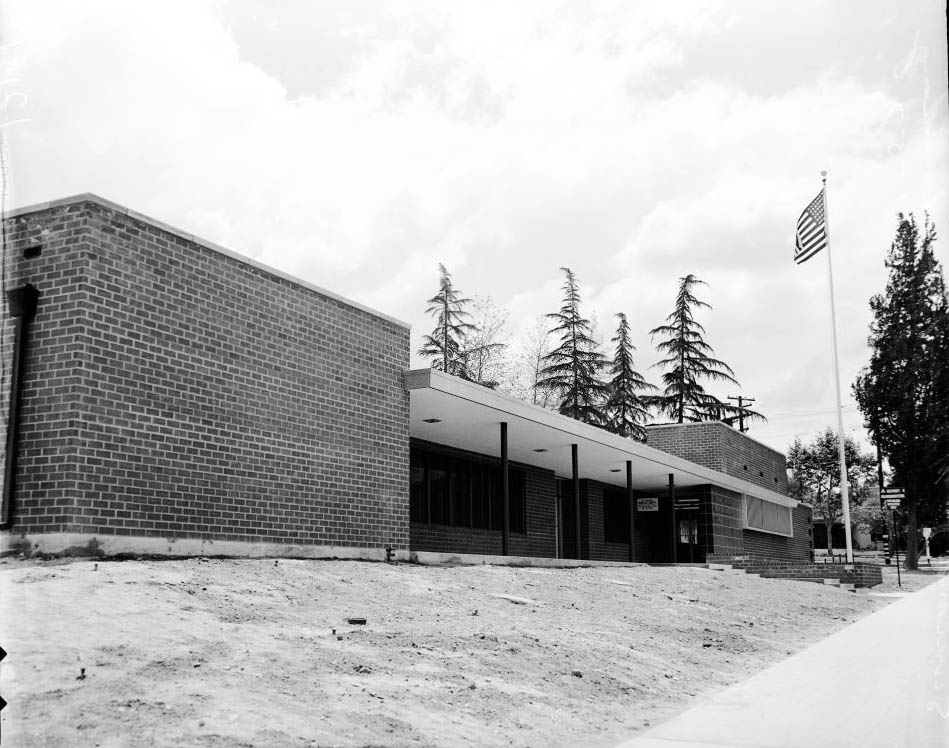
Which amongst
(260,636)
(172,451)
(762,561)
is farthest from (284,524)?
(762,561)

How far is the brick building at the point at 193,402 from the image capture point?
918 cm

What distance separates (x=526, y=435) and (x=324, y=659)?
13.2 meters

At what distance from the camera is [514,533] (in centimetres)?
2298

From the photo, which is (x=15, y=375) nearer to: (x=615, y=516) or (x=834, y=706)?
(x=834, y=706)

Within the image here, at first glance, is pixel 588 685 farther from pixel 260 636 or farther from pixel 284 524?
pixel 284 524

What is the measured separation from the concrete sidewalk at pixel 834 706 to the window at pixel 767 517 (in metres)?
23.7

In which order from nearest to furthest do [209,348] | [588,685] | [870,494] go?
[588,685] < [209,348] < [870,494]

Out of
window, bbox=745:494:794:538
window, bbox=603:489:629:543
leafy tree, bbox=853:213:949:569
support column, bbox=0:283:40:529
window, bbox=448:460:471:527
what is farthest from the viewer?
leafy tree, bbox=853:213:949:569

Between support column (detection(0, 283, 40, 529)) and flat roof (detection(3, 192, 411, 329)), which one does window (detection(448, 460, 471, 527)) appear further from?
support column (detection(0, 283, 40, 529))

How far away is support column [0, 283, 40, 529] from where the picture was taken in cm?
904

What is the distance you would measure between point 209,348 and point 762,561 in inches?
797

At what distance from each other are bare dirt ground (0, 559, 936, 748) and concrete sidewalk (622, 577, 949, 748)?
0.42m

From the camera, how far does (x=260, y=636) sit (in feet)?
22.1

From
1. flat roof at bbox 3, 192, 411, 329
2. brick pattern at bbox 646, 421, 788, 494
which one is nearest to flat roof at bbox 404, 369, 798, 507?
flat roof at bbox 3, 192, 411, 329
